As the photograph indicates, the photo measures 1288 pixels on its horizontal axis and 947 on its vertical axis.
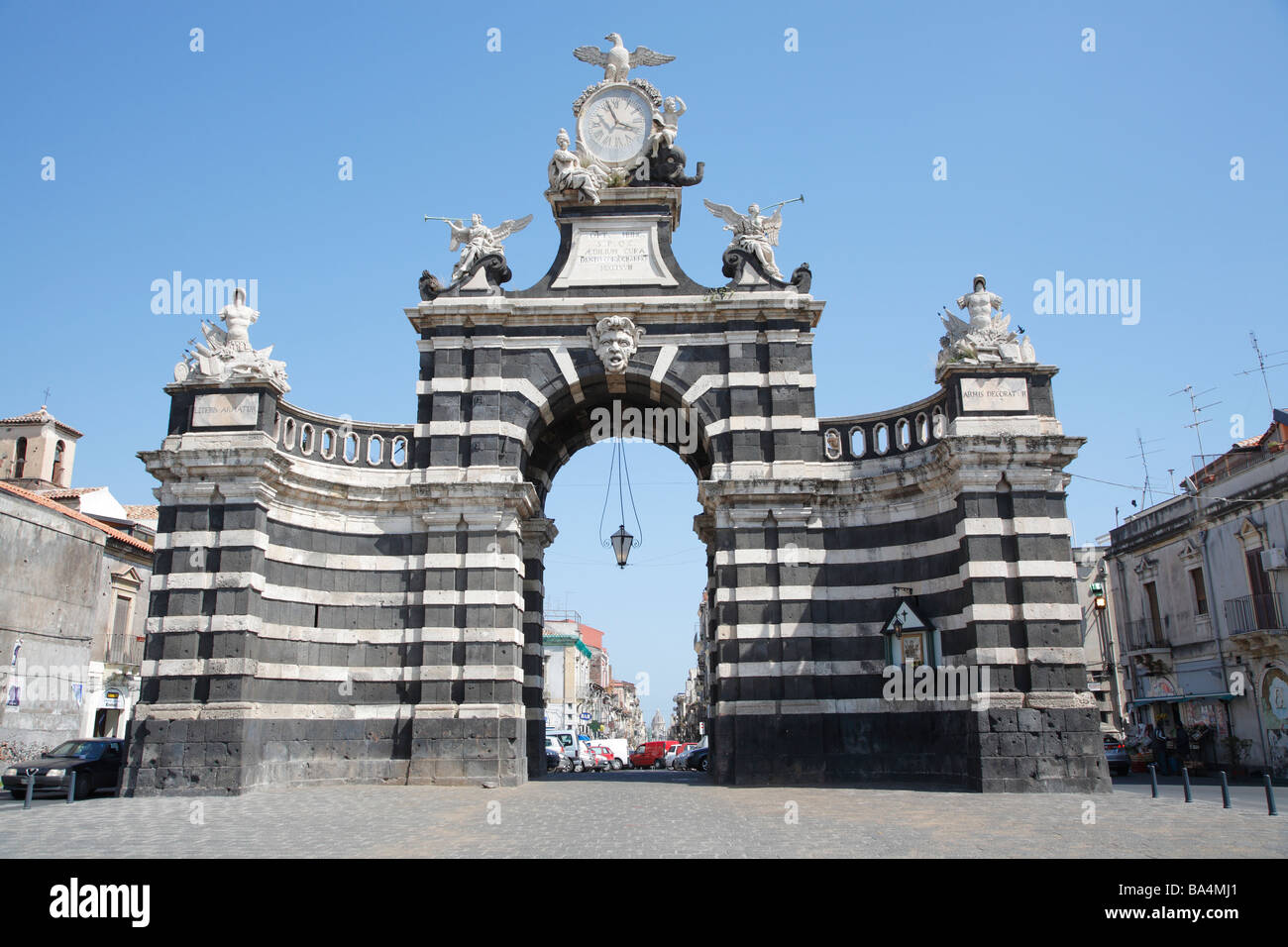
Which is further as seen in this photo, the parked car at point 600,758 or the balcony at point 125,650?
the parked car at point 600,758

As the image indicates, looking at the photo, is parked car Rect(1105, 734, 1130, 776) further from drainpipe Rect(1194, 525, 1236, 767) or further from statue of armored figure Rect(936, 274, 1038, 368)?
statue of armored figure Rect(936, 274, 1038, 368)

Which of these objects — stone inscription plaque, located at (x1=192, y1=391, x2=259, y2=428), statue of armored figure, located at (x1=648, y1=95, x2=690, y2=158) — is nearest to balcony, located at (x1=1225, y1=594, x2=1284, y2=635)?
statue of armored figure, located at (x1=648, y1=95, x2=690, y2=158)

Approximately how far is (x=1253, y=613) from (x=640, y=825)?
2529 centimetres

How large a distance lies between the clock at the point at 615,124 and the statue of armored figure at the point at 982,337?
967cm

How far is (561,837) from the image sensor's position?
45.9 feet

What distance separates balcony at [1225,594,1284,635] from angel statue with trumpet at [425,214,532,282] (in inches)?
1002

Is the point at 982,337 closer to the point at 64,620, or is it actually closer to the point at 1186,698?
the point at 1186,698

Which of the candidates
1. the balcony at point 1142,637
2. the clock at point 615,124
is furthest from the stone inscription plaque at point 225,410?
the balcony at point 1142,637

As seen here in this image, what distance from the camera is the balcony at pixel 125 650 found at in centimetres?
3975

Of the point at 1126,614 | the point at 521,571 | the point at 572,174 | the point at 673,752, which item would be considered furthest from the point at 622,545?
the point at 673,752

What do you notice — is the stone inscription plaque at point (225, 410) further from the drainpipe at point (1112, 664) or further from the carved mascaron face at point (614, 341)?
the drainpipe at point (1112, 664)
